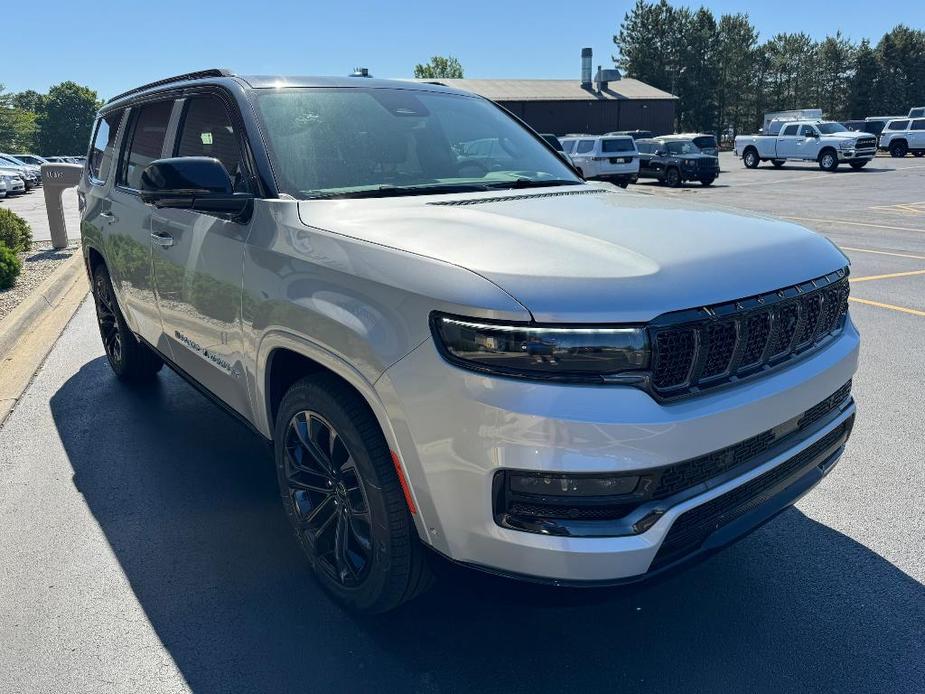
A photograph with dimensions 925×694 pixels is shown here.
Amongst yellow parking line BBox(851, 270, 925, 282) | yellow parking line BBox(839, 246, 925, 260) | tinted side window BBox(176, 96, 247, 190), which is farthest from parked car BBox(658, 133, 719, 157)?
tinted side window BBox(176, 96, 247, 190)

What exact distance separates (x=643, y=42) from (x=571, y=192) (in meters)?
95.4

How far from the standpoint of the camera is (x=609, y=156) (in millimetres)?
26125

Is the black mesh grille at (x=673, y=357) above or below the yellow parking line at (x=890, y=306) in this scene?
above

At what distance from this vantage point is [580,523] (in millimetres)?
2023

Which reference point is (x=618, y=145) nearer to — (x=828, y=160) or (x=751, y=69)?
(x=828, y=160)

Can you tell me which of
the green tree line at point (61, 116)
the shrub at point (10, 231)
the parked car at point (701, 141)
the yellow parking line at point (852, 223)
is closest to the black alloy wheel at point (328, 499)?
the shrub at point (10, 231)

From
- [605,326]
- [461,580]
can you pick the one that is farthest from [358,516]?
[605,326]

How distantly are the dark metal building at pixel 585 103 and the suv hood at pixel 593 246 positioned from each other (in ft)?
167

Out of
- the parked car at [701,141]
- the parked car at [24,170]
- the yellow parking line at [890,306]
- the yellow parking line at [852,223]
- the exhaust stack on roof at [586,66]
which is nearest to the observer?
the yellow parking line at [890,306]

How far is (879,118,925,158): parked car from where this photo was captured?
127 ft

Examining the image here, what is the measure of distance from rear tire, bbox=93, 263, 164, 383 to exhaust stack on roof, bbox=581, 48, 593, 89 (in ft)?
196

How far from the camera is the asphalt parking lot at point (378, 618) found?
248 centimetres

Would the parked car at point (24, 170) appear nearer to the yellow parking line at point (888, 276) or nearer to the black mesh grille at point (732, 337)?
the yellow parking line at point (888, 276)

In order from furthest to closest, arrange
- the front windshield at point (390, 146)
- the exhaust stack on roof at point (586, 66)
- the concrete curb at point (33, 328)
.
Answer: the exhaust stack on roof at point (586, 66), the concrete curb at point (33, 328), the front windshield at point (390, 146)
